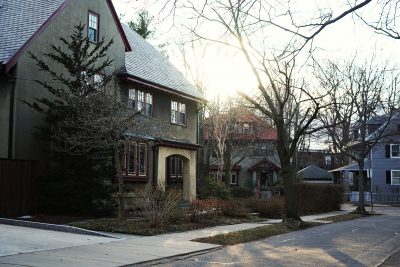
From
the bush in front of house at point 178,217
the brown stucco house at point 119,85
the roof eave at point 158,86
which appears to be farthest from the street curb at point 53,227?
the roof eave at point 158,86

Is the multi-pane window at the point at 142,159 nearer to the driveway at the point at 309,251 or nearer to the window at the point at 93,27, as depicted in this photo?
the window at the point at 93,27

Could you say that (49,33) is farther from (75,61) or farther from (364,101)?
(364,101)

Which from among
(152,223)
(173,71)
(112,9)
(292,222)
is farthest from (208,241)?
(173,71)

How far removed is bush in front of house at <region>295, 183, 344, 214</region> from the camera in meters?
32.8

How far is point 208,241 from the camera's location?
15.6 m

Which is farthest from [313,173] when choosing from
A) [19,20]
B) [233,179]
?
[19,20]

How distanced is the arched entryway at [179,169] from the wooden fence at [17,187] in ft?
23.8

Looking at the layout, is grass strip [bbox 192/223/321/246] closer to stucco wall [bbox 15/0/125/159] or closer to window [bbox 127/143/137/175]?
window [bbox 127/143/137/175]

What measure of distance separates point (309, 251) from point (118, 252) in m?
5.18

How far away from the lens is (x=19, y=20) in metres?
23.4

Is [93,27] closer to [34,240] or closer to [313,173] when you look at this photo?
[34,240]

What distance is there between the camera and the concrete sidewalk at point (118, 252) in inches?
426

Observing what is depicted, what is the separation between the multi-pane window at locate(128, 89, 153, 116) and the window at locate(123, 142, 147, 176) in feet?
6.76

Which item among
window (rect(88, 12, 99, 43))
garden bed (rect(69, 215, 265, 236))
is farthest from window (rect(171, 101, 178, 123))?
garden bed (rect(69, 215, 265, 236))
